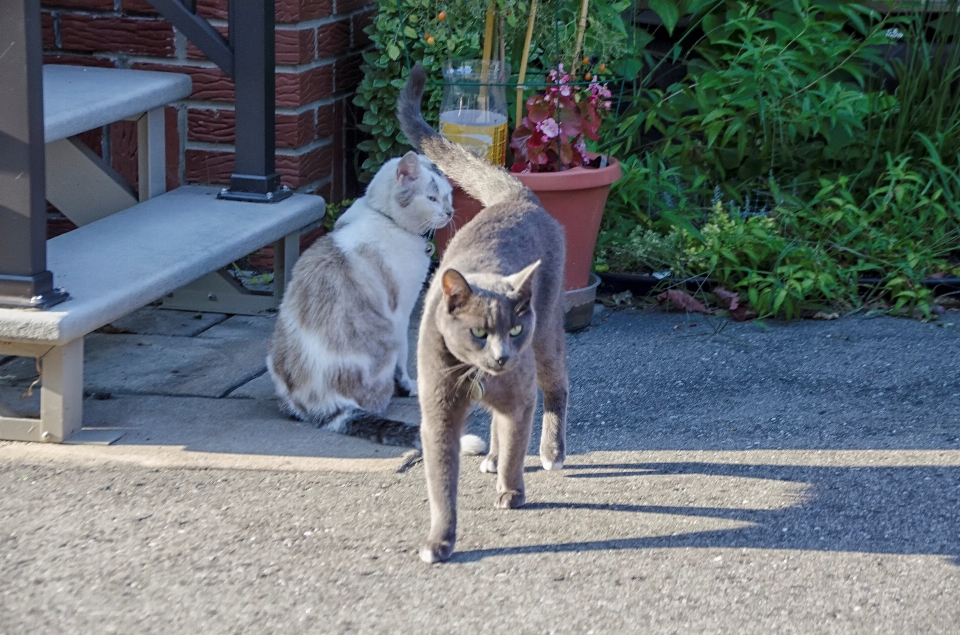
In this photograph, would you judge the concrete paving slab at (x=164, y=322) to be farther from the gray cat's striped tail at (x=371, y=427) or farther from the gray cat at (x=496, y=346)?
the gray cat at (x=496, y=346)

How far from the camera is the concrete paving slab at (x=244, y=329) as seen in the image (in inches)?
155

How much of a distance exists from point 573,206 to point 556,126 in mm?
314

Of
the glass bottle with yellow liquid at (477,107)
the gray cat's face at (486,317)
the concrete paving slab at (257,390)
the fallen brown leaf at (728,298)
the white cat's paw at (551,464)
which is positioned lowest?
the concrete paving slab at (257,390)

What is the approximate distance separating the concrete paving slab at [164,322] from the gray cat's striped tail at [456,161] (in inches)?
51.1

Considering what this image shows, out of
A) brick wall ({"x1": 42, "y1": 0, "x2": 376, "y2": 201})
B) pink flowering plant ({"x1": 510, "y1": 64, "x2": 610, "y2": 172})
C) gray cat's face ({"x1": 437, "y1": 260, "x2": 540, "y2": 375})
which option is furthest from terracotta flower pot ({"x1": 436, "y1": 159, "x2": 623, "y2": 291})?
gray cat's face ({"x1": 437, "y1": 260, "x2": 540, "y2": 375})

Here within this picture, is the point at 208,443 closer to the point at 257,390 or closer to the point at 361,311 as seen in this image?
the point at 257,390

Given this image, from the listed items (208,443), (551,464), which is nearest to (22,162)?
(208,443)

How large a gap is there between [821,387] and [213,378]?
209cm

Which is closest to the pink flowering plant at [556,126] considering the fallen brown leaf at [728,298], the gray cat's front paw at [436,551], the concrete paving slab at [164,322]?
the fallen brown leaf at [728,298]

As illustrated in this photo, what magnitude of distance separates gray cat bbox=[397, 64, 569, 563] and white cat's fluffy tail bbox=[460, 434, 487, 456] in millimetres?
89

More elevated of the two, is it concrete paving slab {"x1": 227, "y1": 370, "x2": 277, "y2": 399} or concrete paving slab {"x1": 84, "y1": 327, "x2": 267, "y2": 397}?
concrete paving slab {"x1": 84, "y1": 327, "x2": 267, "y2": 397}

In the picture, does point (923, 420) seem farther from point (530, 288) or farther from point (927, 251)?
point (530, 288)

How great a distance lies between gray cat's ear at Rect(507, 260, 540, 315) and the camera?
2.28m

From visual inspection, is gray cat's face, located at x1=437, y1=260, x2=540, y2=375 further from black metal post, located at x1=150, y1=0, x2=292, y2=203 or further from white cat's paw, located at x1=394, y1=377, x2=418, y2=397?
black metal post, located at x1=150, y1=0, x2=292, y2=203
